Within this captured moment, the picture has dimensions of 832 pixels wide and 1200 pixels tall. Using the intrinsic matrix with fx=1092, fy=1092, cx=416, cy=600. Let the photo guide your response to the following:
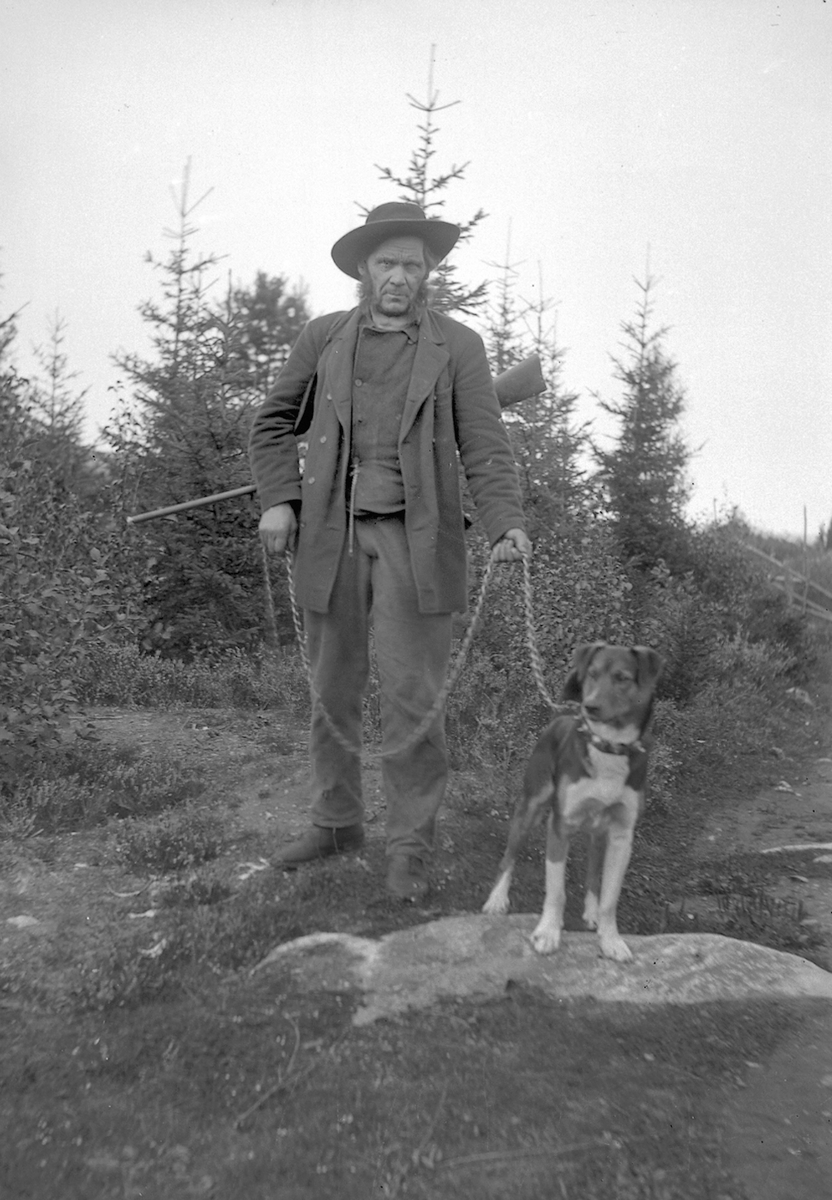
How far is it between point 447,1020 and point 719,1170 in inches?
36.0

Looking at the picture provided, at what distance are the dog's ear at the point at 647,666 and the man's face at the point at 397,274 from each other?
1.68 metres

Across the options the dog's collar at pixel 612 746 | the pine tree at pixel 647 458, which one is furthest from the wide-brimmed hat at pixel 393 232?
the pine tree at pixel 647 458

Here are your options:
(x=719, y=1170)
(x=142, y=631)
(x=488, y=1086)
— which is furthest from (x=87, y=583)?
(x=719, y=1170)

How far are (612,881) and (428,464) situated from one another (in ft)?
5.44

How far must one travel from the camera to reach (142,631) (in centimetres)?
870

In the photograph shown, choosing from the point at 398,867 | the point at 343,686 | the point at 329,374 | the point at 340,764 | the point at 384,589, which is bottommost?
the point at 398,867

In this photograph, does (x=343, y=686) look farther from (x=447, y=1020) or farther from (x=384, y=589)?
(x=447, y=1020)

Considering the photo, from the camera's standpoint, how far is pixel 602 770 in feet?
11.7

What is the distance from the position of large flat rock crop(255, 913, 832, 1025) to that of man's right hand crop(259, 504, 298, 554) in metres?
1.53

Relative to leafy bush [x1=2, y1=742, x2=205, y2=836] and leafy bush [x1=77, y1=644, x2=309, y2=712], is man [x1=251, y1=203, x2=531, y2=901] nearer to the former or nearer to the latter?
leafy bush [x1=2, y1=742, x2=205, y2=836]

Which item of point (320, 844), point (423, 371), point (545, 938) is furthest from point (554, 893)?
point (423, 371)

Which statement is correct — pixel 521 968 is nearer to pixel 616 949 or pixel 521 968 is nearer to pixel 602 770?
pixel 616 949

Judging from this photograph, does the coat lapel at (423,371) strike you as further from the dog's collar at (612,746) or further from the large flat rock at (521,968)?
the large flat rock at (521,968)

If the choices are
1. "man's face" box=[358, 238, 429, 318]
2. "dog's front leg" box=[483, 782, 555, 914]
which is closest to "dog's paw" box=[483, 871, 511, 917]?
"dog's front leg" box=[483, 782, 555, 914]
